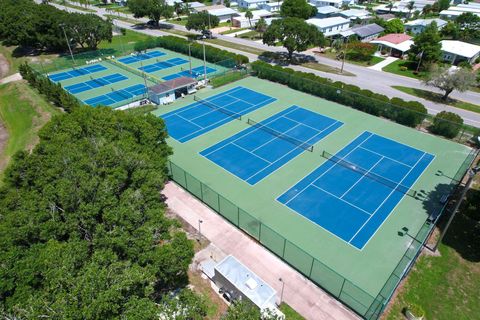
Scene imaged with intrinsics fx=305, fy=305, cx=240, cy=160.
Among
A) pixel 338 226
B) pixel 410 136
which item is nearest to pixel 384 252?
pixel 338 226

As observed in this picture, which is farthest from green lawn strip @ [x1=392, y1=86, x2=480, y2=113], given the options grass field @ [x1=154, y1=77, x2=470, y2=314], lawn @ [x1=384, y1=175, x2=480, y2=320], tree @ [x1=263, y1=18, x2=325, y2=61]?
lawn @ [x1=384, y1=175, x2=480, y2=320]

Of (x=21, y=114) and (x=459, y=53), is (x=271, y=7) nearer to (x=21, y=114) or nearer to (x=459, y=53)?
(x=459, y=53)

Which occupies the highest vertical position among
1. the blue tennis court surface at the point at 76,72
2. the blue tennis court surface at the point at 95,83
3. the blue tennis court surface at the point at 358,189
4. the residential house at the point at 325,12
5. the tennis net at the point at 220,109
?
the residential house at the point at 325,12

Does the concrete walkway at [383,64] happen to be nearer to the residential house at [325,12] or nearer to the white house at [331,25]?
the white house at [331,25]

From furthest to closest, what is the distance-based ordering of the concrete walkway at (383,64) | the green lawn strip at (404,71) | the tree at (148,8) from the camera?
the tree at (148,8) → the concrete walkway at (383,64) → the green lawn strip at (404,71)

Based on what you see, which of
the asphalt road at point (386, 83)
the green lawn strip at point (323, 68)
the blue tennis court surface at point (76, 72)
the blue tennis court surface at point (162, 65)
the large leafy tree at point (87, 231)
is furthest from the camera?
the blue tennis court surface at point (162, 65)

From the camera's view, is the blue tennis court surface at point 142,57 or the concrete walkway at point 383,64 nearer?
the concrete walkway at point 383,64

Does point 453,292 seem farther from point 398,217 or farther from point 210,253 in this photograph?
point 210,253

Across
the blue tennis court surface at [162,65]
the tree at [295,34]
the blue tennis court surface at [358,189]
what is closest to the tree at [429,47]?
the tree at [295,34]
